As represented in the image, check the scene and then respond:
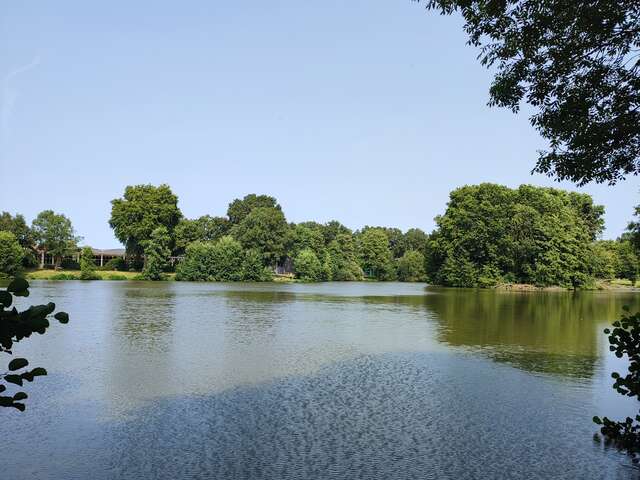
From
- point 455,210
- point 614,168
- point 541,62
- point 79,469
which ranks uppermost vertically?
point 455,210

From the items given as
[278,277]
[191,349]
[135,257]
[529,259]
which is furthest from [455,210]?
[191,349]

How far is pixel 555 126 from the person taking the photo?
28.5 ft

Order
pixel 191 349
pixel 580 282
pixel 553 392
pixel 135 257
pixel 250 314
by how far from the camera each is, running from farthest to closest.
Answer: pixel 135 257 → pixel 580 282 → pixel 250 314 → pixel 191 349 → pixel 553 392

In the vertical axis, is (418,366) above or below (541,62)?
below

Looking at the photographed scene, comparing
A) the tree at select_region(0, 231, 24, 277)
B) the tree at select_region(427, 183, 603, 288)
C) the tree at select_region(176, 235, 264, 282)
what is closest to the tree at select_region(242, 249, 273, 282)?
the tree at select_region(176, 235, 264, 282)

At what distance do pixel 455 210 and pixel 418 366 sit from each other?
72.1 m

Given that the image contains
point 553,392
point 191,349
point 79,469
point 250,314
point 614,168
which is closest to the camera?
point 79,469

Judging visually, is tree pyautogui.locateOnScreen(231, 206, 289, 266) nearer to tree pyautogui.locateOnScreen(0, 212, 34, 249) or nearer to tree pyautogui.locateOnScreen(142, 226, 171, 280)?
→ tree pyautogui.locateOnScreen(142, 226, 171, 280)

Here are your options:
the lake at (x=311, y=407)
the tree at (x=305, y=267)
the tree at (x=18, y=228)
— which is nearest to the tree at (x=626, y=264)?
the tree at (x=305, y=267)

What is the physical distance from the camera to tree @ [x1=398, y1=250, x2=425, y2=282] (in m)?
128

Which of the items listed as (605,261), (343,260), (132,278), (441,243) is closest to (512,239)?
(441,243)

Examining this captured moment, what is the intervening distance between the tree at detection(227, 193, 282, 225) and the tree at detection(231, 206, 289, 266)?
29254mm

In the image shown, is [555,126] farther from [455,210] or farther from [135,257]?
[135,257]

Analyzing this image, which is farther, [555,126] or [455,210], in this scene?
[455,210]
